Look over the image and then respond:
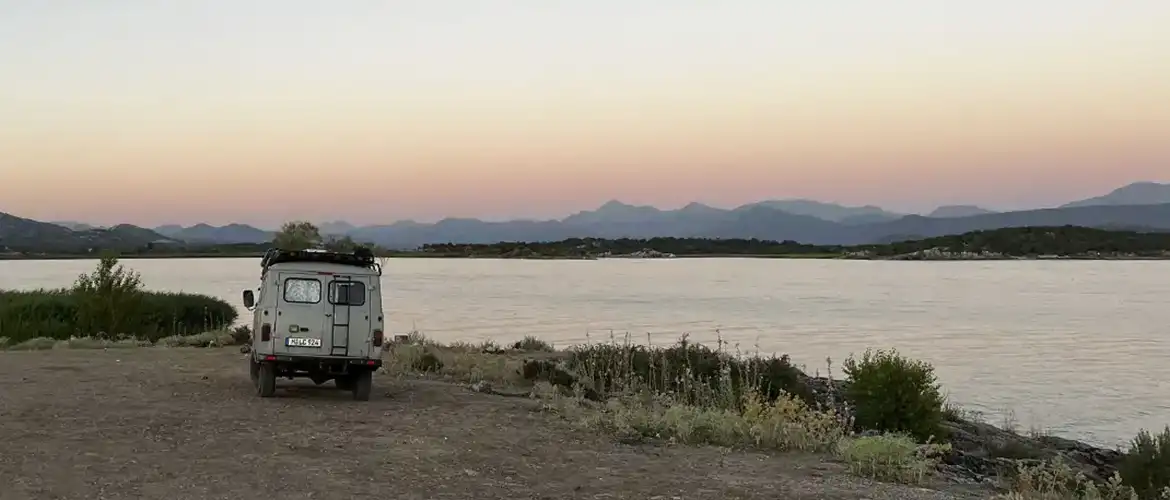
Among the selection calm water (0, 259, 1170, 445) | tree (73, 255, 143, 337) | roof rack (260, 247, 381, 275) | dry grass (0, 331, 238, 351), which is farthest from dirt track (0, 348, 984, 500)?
tree (73, 255, 143, 337)

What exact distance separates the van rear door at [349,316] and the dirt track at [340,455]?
0.82 meters

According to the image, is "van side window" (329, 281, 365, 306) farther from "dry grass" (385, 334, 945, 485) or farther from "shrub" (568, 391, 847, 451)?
"shrub" (568, 391, 847, 451)

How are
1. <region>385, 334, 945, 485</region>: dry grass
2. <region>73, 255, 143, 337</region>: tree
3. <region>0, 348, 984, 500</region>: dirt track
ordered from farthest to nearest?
<region>73, 255, 143, 337</region>: tree → <region>385, 334, 945, 485</region>: dry grass → <region>0, 348, 984, 500</region>: dirt track

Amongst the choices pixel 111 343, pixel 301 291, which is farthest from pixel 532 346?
pixel 301 291

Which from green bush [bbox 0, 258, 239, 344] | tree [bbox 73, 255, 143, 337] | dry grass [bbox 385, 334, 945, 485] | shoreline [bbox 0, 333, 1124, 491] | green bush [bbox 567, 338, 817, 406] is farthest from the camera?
green bush [bbox 0, 258, 239, 344]

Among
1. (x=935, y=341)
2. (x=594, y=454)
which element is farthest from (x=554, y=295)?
(x=594, y=454)

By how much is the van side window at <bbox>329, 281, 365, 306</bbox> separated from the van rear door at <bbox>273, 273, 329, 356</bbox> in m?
0.14

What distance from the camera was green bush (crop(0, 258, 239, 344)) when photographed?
29.6 m

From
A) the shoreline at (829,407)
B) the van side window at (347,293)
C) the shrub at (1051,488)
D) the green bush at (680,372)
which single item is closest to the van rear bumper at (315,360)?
the van side window at (347,293)

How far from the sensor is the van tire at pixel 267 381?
1474 centimetres

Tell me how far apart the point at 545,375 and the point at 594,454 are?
847 cm

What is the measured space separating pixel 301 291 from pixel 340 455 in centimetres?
449

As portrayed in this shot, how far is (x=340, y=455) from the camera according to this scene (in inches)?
412

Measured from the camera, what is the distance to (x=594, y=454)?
1095 cm
